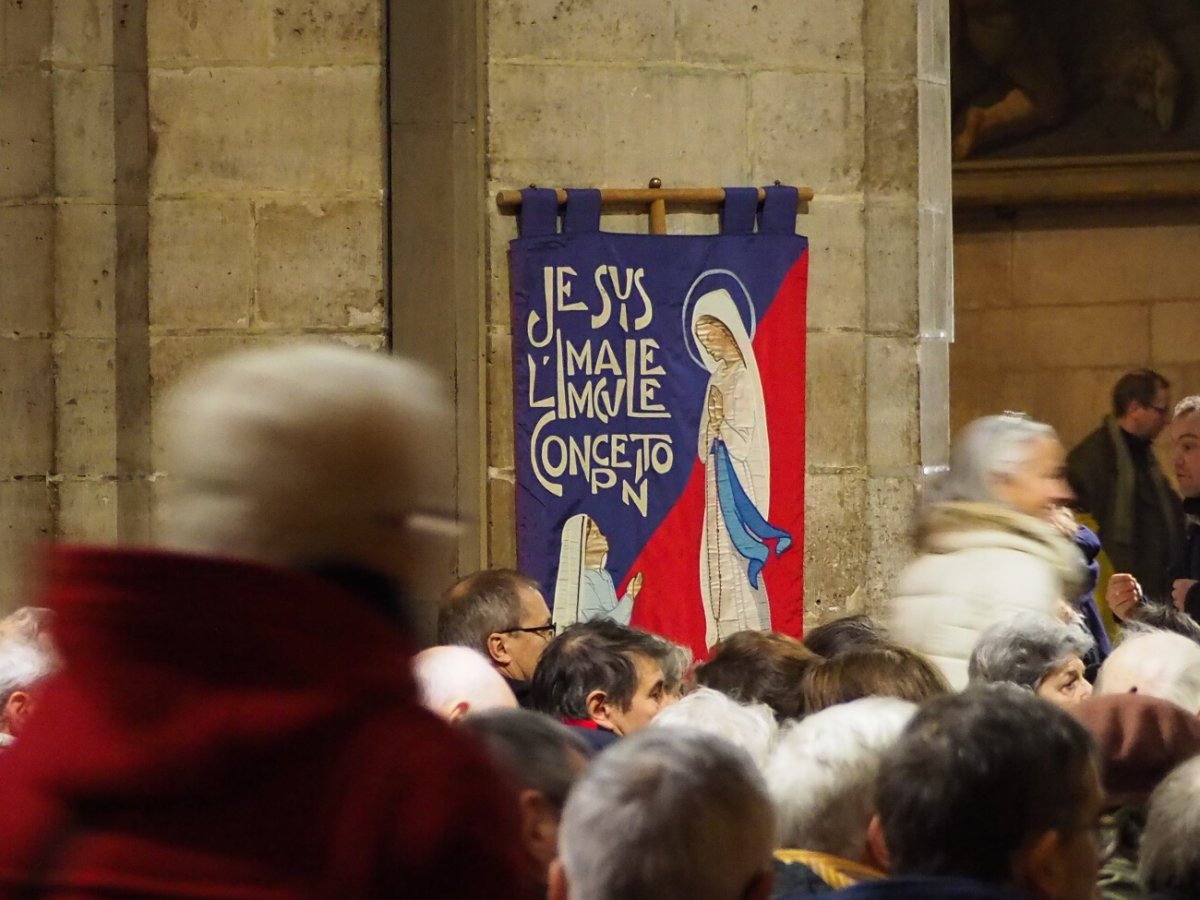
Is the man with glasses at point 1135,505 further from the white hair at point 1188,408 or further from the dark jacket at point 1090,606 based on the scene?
the dark jacket at point 1090,606

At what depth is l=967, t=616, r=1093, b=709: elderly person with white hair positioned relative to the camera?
11.9 feet

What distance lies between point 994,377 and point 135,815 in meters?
8.43

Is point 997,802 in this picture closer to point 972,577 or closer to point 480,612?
point 972,577

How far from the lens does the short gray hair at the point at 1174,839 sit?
216 centimetres

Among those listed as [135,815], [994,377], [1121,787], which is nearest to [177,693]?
[135,815]

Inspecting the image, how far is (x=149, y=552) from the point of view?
4.15ft

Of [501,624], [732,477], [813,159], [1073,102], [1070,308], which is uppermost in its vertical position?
[1073,102]

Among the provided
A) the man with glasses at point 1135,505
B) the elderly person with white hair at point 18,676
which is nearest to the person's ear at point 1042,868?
the elderly person with white hair at point 18,676

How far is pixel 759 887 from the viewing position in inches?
70.3

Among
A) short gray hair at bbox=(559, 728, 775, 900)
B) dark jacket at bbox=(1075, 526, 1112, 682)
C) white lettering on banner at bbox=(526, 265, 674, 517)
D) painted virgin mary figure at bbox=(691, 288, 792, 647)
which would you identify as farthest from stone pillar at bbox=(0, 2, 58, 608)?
short gray hair at bbox=(559, 728, 775, 900)

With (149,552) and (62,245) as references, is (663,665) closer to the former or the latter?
(149,552)

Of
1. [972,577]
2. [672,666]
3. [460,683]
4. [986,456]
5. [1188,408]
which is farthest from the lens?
[1188,408]

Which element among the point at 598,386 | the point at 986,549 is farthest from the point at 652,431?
the point at 986,549

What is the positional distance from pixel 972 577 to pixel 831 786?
163cm
